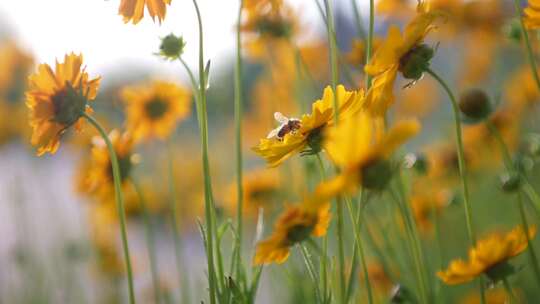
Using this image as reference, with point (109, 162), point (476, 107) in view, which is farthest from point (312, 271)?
point (109, 162)

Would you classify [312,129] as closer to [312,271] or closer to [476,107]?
[312,271]

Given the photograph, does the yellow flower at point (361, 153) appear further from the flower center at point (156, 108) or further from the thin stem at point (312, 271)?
the flower center at point (156, 108)

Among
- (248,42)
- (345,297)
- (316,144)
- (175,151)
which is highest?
(175,151)

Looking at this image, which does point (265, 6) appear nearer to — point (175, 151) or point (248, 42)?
point (248, 42)

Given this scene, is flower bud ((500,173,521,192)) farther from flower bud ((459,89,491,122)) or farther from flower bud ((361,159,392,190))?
flower bud ((361,159,392,190))

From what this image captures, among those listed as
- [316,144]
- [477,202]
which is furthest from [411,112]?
[316,144]

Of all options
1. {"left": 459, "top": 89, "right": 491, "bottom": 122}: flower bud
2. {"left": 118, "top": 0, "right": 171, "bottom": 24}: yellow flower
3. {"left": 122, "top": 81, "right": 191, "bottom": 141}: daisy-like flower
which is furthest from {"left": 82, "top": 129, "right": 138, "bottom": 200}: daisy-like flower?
{"left": 459, "top": 89, "right": 491, "bottom": 122}: flower bud
